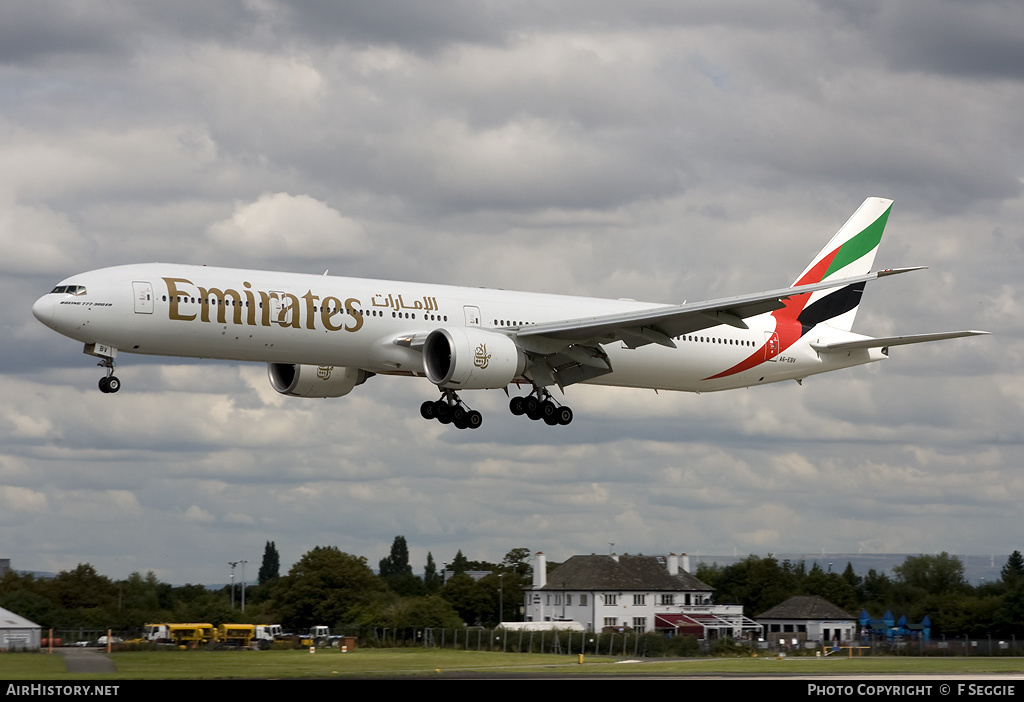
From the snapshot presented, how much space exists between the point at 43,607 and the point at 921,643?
60.1m

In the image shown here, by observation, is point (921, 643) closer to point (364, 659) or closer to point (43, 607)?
point (364, 659)

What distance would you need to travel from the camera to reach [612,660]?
6375cm

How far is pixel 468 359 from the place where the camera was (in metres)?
44.7

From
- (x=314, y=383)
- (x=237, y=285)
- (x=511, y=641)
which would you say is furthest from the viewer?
(x=511, y=641)

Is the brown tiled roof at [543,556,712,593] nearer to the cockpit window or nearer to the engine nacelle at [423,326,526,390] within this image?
the engine nacelle at [423,326,526,390]

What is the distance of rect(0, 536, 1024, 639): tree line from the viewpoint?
8438 centimetres

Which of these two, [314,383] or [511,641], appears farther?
[511,641]

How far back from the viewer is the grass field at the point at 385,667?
4369 cm

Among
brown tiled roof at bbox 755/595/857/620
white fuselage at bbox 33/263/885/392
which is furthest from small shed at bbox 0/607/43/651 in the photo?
brown tiled roof at bbox 755/595/857/620

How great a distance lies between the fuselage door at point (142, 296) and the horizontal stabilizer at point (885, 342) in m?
28.2

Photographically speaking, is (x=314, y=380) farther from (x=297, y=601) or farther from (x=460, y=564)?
(x=460, y=564)

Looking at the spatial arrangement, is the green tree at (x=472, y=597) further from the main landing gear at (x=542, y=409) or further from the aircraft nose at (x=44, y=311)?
the aircraft nose at (x=44, y=311)

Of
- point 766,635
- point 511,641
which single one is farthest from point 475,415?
point 766,635

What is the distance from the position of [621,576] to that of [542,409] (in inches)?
2616
